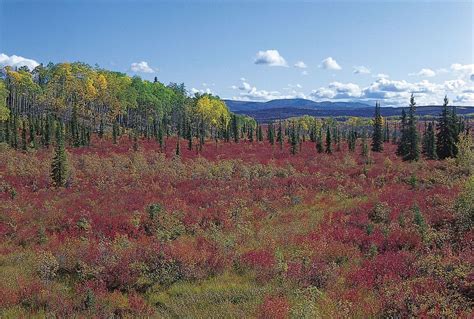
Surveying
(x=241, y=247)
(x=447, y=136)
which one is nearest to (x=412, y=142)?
(x=447, y=136)

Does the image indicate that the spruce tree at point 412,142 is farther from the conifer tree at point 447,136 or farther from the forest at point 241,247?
the forest at point 241,247

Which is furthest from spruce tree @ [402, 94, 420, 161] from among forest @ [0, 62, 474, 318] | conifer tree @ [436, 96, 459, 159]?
forest @ [0, 62, 474, 318]

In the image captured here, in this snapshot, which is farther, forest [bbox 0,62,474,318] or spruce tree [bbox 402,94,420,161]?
spruce tree [bbox 402,94,420,161]

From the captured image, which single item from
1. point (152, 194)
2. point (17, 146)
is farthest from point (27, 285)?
point (17, 146)

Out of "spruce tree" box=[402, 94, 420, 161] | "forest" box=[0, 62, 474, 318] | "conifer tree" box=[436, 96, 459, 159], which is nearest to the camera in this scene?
"forest" box=[0, 62, 474, 318]

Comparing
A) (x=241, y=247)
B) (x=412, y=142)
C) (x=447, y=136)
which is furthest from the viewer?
(x=412, y=142)

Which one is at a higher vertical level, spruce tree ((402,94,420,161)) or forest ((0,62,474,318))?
spruce tree ((402,94,420,161))

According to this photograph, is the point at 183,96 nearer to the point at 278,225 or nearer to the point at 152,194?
the point at 152,194


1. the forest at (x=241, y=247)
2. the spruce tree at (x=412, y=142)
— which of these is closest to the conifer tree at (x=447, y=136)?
the spruce tree at (x=412, y=142)

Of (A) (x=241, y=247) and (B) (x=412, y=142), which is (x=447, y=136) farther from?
(A) (x=241, y=247)

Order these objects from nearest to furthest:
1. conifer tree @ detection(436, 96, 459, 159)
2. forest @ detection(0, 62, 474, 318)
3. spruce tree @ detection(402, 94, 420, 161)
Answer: forest @ detection(0, 62, 474, 318) < conifer tree @ detection(436, 96, 459, 159) < spruce tree @ detection(402, 94, 420, 161)

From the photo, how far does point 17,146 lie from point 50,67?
42.8 meters

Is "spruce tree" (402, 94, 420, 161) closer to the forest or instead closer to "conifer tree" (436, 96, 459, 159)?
"conifer tree" (436, 96, 459, 159)

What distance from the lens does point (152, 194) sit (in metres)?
23.8
